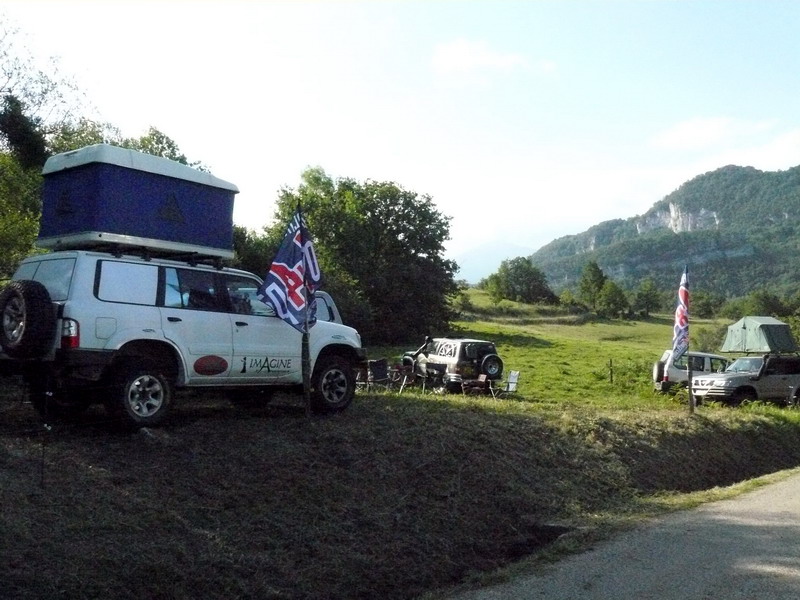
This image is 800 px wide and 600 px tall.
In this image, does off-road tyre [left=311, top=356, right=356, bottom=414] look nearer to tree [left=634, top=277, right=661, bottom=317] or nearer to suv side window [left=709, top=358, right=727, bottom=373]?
suv side window [left=709, top=358, right=727, bottom=373]

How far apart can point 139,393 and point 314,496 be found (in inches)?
88.4

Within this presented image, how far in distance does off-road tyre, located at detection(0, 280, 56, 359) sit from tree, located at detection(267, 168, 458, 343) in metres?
38.4

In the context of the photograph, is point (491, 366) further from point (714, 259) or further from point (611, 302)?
point (714, 259)

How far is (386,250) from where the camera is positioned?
54.6 metres

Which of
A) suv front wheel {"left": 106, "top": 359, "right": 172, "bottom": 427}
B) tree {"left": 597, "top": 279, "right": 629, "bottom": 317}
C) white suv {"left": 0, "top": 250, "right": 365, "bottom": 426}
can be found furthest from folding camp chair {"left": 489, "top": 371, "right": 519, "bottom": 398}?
tree {"left": 597, "top": 279, "right": 629, "bottom": 317}

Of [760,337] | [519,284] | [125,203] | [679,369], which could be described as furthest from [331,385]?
[519,284]

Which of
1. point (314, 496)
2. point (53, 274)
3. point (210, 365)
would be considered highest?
point (53, 274)

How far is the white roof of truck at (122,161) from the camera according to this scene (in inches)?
362

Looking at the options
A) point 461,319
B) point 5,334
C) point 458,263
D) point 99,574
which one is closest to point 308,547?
point 99,574

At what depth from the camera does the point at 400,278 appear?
5272cm

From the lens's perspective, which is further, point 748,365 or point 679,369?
point 679,369

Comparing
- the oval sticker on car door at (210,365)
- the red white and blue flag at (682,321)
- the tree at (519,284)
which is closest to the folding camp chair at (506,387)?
the red white and blue flag at (682,321)

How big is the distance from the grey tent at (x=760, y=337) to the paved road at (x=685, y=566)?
753 inches

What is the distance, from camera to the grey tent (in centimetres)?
2714
